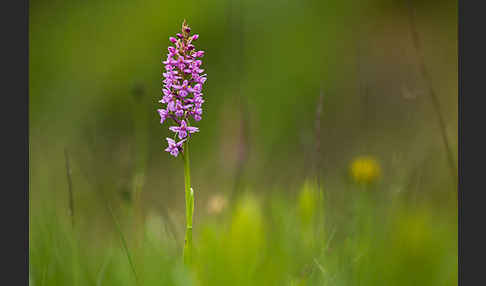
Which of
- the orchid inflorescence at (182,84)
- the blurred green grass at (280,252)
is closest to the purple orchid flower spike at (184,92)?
the orchid inflorescence at (182,84)

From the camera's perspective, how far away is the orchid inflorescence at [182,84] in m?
1.82

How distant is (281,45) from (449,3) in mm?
1922

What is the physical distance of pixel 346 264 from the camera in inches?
62.0

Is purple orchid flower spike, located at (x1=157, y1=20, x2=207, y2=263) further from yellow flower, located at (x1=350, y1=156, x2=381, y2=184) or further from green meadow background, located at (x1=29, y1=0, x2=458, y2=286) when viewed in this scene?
yellow flower, located at (x1=350, y1=156, x2=381, y2=184)

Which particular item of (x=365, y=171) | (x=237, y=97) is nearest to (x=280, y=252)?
(x=365, y=171)

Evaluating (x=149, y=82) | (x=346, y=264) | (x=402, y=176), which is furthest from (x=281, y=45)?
(x=346, y=264)

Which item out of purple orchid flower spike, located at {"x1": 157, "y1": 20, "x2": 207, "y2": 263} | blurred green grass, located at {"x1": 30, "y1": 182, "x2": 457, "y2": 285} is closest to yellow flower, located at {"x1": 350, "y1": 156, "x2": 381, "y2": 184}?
blurred green grass, located at {"x1": 30, "y1": 182, "x2": 457, "y2": 285}

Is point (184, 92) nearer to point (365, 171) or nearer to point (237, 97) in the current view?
point (365, 171)

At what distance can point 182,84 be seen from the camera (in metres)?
1.87

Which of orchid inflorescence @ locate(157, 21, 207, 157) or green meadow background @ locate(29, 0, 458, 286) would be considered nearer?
orchid inflorescence @ locate(157, 21, 207, 157)

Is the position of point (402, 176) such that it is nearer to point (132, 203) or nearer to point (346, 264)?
point (346, 264)

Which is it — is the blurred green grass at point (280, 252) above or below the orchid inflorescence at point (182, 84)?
below

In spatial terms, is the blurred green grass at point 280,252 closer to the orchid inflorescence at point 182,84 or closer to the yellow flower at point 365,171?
the orchid inflorescence at point 182,84

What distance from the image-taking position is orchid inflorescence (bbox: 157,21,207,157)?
1.82 m
